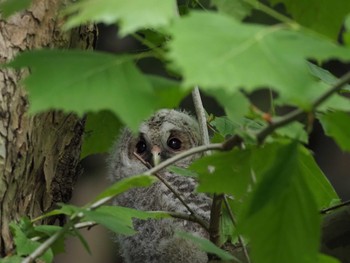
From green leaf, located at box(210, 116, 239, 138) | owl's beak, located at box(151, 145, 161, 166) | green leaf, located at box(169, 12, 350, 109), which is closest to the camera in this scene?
green leaf, located at box(169, 12, 350, 109)

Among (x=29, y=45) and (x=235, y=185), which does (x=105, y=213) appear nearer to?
(x=235, y=185)

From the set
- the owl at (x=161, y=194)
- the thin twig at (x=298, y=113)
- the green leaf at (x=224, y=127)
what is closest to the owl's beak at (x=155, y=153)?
the owl at (x=161, y=194)

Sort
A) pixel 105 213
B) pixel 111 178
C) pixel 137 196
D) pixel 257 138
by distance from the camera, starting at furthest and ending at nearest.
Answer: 1. pixel 111 178
2. pixel 137 196
3. pixel 105 213
4. pixel 257 138

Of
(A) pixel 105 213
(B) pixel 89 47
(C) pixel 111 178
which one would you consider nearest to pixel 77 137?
(B) pixel 89 47

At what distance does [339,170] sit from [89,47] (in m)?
2.67

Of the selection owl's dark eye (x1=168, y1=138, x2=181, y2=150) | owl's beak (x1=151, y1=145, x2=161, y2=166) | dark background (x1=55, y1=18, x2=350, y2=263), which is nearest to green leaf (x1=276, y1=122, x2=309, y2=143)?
owl's beak (x1=151, y1=145, x2=161, y2=166)

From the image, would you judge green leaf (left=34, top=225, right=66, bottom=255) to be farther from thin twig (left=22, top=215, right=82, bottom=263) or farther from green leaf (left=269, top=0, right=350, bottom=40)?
green leaf (left=269, top=0, right=350, bottom=40)

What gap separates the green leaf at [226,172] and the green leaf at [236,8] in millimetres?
184

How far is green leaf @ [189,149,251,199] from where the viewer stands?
3.49 feet

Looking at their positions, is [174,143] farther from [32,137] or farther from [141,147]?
[32,137]

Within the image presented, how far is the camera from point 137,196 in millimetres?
2986

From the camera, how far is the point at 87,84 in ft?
2.83

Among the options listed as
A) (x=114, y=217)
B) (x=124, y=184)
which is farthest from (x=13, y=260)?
(x=124, y=184)

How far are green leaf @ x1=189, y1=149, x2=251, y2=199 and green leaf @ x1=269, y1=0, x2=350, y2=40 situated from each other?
8.8 inches
